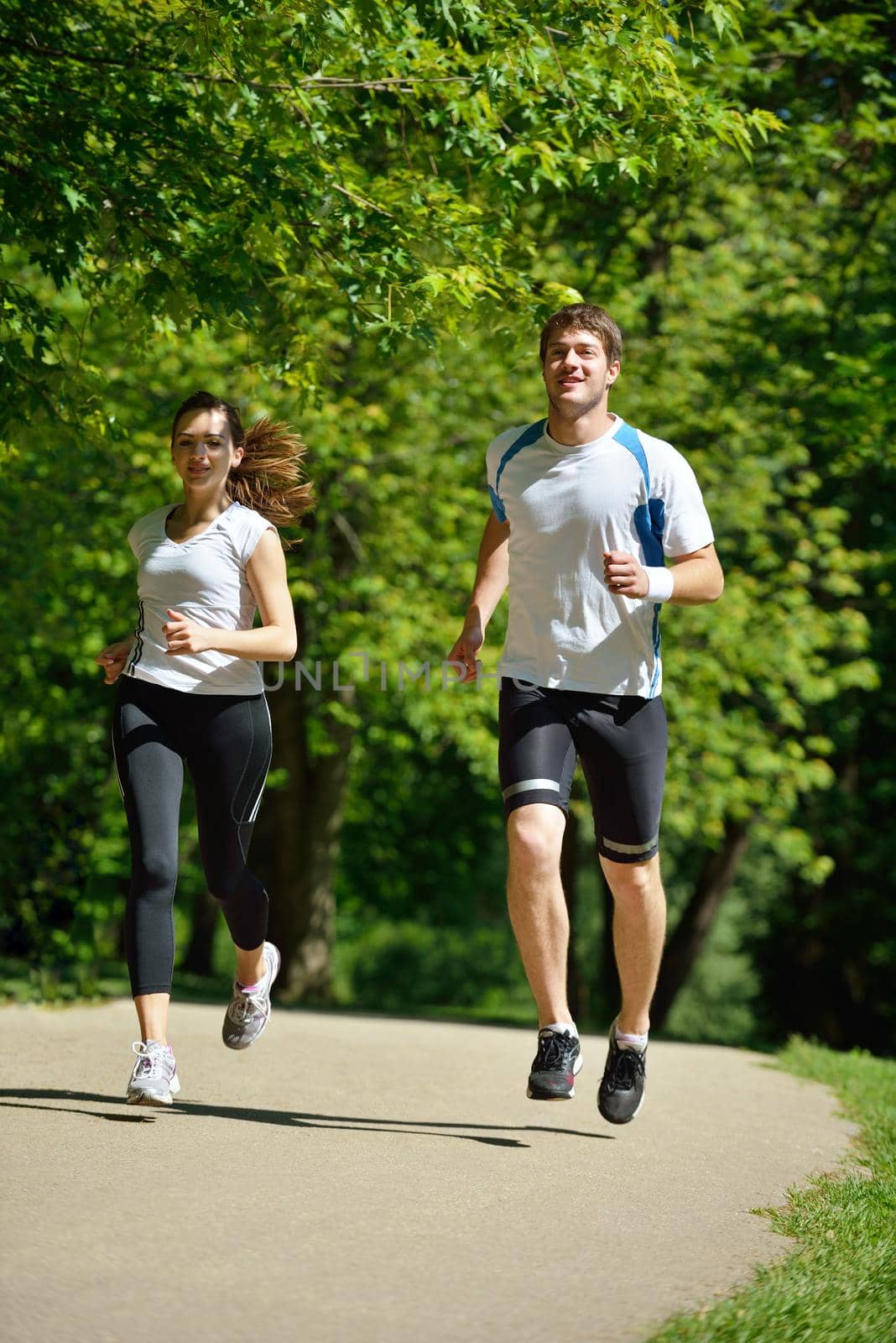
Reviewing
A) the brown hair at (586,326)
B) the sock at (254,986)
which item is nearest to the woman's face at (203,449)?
the brown hair at (586,326)

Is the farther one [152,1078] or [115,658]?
[115,658]

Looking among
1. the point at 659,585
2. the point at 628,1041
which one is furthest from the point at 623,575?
the point at 628,1041

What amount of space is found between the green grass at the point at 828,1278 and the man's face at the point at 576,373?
2512mm

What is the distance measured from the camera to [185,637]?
5.00m

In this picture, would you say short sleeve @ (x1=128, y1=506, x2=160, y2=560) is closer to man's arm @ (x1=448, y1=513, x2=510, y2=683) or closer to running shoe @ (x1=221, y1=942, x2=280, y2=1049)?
man's arm @ (x1=448, y1=513, x2=510, y2=683)

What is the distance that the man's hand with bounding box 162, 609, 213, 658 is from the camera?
5.00 metres

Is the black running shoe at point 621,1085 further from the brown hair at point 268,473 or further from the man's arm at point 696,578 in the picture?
the brown hair at point 268,473

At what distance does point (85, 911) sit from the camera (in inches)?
478

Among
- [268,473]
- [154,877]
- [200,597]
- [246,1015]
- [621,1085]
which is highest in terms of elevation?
[268,473]

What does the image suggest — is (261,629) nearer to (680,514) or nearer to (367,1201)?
(680,514)

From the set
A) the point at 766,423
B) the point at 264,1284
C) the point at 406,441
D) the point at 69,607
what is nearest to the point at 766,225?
the point at 766,423

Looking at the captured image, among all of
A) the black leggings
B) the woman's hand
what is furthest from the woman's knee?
the woman's hand

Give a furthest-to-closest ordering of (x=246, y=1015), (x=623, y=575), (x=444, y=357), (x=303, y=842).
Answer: (x=303, y=842), (x=444, y=357), (x=246, y=1015), (x=623, y=575)

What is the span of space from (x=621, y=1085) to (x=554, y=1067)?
365 millimetres
